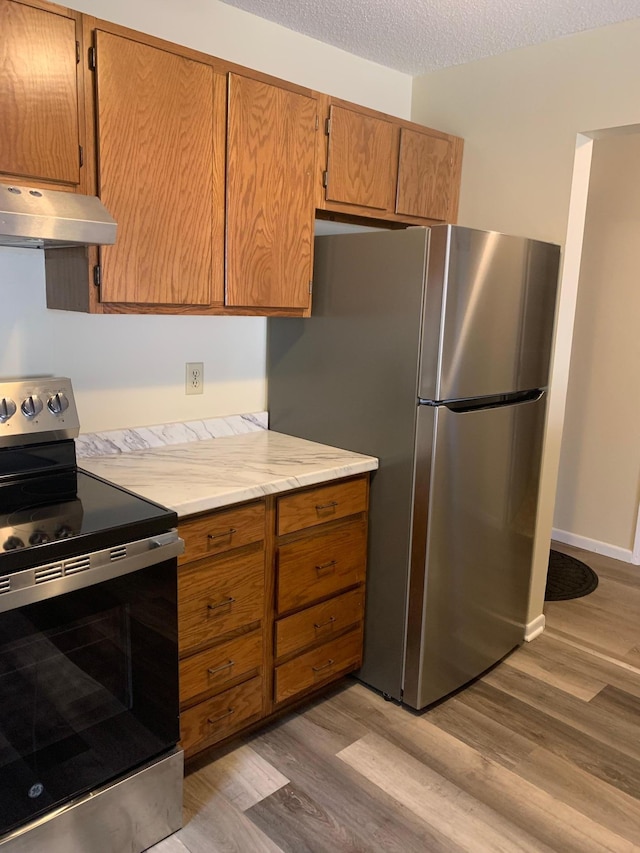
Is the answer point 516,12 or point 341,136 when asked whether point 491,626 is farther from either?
point 516,12

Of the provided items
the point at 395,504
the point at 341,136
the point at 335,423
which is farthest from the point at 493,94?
the point at 395,504

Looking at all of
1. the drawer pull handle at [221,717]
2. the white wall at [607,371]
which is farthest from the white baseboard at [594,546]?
the drawer pull handle at [221,717]

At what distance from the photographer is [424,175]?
267 cm

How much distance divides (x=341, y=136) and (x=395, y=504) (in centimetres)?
128

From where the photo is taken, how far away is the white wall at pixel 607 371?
A: 3.59 meters

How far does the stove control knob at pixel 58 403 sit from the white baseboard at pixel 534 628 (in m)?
2.04

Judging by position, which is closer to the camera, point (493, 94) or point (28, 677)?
point (28, 677)

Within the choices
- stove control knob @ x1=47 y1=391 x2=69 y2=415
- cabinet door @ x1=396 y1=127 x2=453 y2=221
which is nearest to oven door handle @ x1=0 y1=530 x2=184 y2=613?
stove control knob @ x1=47 y1=391 x2=69 y2=415

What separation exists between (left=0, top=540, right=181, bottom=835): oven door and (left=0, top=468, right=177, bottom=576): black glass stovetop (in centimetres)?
6

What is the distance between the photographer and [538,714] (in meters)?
2.35

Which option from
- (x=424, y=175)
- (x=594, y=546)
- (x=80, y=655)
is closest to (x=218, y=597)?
(x=80, y=655)

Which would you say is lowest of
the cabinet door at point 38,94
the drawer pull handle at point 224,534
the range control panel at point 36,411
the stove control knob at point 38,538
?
the drawer pull handle at point 224,534

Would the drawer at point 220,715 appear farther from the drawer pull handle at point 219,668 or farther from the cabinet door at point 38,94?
the cabinet door at point 38,94

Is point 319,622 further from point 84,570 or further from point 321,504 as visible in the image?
point 84,570
